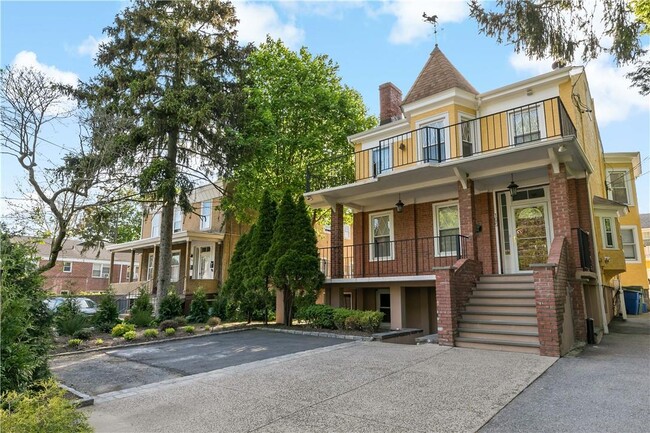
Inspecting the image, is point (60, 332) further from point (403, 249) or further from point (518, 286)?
point (518, 286)

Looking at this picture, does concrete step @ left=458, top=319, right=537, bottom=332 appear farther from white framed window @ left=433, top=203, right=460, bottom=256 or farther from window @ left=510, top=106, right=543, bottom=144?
window @ left=510, top=106, right=543, bottom=144

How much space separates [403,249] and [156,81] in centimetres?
1222

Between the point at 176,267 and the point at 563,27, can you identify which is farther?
the point at 176,267

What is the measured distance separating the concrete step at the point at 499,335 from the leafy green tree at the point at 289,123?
10359 millimetres

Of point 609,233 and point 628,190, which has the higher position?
point 628,190

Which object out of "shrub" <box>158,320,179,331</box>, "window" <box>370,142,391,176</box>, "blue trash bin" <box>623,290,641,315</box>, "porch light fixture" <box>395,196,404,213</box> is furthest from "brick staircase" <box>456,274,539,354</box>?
"blue trash bin" <box>623,290,641,315</box>

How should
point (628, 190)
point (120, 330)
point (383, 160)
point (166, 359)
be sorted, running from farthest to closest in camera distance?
point (628, 190) < point (383, 160) < point (120, 330) < point (166, 359)

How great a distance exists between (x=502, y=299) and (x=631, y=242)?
50.7 feet

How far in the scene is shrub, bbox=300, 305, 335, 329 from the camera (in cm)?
1141

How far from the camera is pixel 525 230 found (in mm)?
11227

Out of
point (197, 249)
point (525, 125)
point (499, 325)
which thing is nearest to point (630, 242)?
point (525, 125)

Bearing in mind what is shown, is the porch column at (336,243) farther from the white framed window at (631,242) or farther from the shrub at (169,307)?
the white framed window at (631,242)

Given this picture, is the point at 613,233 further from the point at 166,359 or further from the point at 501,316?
the point at 166,359

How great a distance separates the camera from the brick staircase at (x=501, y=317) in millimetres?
7793
